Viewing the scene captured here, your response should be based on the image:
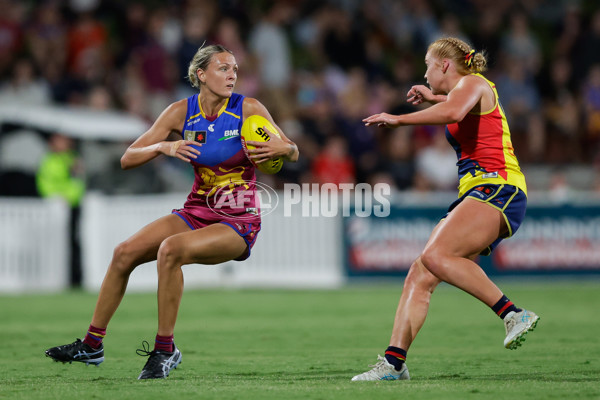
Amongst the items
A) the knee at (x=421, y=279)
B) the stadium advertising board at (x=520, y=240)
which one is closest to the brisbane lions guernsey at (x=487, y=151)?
the knee at (x=421, y=279)

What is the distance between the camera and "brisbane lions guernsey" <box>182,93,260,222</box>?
7.12m

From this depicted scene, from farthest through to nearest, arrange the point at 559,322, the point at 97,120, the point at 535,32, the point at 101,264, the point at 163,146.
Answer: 1. the point at 535,32
2. the point at 97,120
3. the point at 101,264
4. the point at 559,322
5. the point at 163,146

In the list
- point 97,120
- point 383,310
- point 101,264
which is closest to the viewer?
point 383,310

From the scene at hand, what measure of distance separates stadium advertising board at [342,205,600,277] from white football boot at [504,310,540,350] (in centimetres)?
868

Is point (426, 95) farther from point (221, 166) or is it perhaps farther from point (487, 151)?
point (221, 166)

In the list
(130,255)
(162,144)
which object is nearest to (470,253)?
(162,144)

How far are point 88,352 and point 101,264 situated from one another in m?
7.81

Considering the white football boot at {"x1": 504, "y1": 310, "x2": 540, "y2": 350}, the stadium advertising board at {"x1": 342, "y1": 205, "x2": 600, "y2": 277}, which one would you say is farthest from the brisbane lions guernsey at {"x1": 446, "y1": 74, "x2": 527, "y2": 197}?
the stadium advertising board at {"x1": 342, "y1": 205, "x2": 600, "y2": 277}

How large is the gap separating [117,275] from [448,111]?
2.71 meters

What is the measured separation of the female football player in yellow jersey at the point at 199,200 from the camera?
6.82m

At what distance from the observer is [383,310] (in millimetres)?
11930

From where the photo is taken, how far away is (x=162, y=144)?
22.6ft

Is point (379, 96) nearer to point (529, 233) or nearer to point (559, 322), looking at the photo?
point (529, 233)

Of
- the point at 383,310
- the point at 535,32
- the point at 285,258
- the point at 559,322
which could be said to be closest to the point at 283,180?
the point at 285,258
